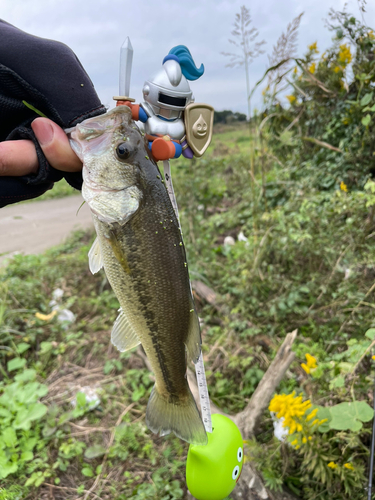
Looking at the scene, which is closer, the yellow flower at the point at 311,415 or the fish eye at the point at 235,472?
the fish eye at the point at 235,472

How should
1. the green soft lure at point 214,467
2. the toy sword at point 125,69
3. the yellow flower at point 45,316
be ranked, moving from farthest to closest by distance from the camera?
the yellow flower at point 45,316
the green soft lure at point 214,467
the toy sword at point 125,69

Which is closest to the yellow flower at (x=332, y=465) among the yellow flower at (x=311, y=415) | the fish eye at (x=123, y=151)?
the yellow flower at (x=311, y=415)

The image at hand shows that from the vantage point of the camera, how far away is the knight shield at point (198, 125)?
114 centimetres

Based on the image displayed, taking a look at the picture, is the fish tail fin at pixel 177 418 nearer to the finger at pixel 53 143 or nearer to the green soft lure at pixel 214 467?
the green soft lure at pixel 214 467

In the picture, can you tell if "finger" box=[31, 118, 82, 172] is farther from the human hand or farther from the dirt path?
the dirt path

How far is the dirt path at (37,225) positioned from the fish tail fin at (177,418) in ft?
12.5

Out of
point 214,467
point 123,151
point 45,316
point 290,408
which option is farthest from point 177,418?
point 45,316

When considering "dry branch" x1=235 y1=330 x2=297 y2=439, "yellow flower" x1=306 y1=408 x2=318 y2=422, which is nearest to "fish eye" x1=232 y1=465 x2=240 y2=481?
"yellow flower" x1=306 y1=408 x2=318 y2=422

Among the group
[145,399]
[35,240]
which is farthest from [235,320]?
[35,240]

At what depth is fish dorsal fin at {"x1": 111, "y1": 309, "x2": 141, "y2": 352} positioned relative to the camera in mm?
1252

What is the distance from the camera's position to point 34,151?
1.09 metres

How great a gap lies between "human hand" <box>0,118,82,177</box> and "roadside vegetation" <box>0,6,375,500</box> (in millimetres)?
1357

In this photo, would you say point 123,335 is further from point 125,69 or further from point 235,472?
point 125,69

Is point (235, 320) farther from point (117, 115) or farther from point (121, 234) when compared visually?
point (117, 115)
